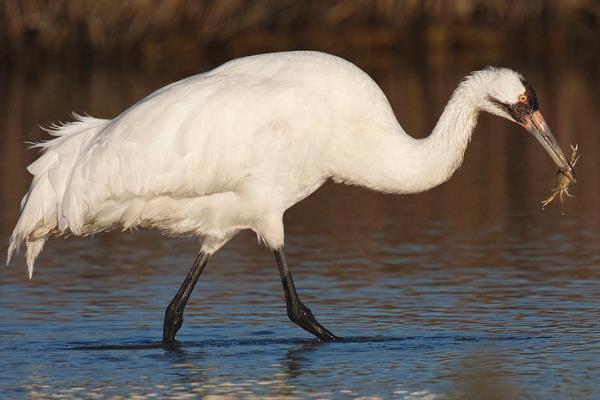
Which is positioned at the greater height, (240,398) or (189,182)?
(189,182)

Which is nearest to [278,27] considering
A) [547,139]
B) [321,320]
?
[321,320]

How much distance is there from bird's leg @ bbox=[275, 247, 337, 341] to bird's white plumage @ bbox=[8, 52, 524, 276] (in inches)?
7.4

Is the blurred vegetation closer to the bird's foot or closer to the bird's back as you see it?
the bird's back

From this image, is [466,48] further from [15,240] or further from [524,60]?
[15,240]

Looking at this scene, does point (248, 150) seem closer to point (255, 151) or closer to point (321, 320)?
point (255, 151)

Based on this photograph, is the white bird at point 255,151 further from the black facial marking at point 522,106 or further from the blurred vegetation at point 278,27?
the blurred vegetation at point 278,27

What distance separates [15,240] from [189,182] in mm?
1141

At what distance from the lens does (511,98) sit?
400 inches

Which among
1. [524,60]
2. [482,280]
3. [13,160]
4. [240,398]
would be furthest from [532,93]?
[524,60]

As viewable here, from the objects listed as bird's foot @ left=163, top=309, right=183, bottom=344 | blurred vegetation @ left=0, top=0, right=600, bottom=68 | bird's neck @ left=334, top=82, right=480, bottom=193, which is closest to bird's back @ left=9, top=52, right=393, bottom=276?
bird's neck @ left=334, top=82, right=480, bottom=193

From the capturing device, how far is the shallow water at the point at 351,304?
29.9 ft

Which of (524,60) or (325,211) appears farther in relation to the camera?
(524,60)

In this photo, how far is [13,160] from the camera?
1805cm

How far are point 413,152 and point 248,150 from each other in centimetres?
99
